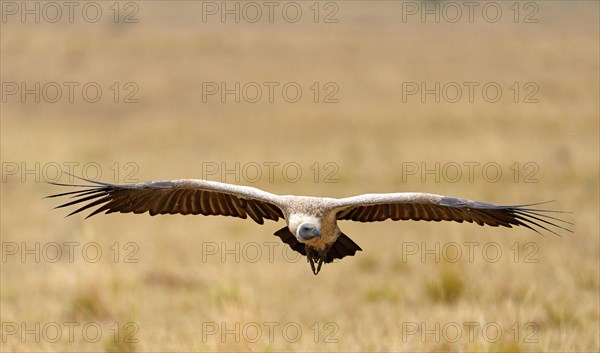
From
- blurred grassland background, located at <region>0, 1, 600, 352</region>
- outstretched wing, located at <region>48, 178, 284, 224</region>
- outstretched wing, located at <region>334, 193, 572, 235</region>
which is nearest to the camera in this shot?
outstretched wing, located at <region>334, 193, 572, 235</region>

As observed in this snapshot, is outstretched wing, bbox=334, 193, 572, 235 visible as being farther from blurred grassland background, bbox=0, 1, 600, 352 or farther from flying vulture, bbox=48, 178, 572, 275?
blurred grassland background, bbox=0, 1, 600, 352

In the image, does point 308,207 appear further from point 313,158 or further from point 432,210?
point 313,158

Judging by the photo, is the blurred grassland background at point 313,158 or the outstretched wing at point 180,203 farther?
the blurred grassland background at point 313,158

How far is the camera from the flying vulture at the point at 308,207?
4.16 meters

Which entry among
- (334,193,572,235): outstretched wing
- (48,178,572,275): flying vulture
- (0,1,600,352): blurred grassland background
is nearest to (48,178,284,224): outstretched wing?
(48,178,572,275): flying vulture

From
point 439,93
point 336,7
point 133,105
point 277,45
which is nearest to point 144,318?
point 439,93

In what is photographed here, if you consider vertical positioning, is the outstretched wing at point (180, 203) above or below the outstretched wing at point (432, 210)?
above

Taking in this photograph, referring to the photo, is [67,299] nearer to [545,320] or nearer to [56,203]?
[545,320]

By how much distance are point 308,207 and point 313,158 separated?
522 inches

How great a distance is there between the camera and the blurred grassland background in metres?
7.28

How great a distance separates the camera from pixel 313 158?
57.2 feet

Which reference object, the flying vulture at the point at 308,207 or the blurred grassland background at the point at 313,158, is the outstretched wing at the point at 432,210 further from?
the blurred grassland background at the point at 313,158

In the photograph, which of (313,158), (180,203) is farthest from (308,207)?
(313,158)

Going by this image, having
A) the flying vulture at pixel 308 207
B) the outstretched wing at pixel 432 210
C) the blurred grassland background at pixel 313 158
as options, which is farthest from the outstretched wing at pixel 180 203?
the blurred grassland background at pixel 313 158
